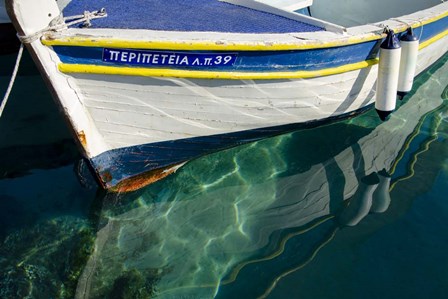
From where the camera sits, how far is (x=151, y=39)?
4082 mm

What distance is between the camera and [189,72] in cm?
432

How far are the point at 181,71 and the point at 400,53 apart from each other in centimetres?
218

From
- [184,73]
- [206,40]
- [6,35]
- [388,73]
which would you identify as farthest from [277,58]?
[6,35]

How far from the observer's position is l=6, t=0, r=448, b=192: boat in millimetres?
4094

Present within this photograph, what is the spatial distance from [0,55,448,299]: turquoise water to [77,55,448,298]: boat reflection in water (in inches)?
0.5

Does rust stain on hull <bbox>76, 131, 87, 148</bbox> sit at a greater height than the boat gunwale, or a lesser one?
lesser

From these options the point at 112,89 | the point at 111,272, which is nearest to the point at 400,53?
the point at 112,89

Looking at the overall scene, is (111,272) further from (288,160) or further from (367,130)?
(367,130)

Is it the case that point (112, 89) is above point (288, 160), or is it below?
above

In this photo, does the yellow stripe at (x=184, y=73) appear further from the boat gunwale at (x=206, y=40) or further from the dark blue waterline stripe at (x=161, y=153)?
the dark blue waterline stripe at (x=161, y=153)

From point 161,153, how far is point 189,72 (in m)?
1.00

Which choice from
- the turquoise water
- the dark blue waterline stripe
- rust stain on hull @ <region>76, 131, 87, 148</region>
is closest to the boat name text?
rust stain on hull @ <region>76, 131, 87, 148</region>

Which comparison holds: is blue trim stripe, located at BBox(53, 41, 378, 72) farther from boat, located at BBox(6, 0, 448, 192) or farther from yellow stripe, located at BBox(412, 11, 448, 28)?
yellow stripe, located at BBox(412, 11, 448, 28)

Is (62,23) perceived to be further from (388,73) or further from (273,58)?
(388,73)
